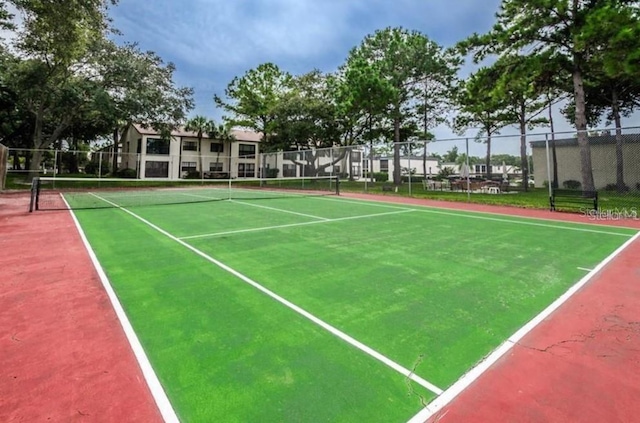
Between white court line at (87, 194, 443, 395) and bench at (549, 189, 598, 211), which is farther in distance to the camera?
bench at (549, 189, 598, 211)

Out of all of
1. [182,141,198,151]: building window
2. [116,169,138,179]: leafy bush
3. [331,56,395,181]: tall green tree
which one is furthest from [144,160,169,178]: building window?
[331,56,395,181]: tall green tree

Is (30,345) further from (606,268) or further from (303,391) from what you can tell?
(606,268)

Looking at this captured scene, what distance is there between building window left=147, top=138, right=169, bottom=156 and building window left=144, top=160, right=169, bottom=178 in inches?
49.1

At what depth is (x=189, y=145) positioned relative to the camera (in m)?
40.0

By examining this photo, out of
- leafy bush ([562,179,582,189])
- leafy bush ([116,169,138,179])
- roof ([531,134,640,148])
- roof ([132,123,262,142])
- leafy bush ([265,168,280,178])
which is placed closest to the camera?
roof ([531,134,640,148])

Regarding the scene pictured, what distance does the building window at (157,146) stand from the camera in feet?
121

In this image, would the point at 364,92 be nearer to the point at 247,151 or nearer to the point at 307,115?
the point at 307,115

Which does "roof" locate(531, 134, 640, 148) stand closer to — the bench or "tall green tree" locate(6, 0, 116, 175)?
the bench

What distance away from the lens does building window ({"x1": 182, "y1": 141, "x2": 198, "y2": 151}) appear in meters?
39.6

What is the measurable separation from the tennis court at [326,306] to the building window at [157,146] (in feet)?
108

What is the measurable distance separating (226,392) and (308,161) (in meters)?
23.2

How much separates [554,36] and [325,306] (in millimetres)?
18921

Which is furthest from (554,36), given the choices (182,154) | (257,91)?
(182,154)

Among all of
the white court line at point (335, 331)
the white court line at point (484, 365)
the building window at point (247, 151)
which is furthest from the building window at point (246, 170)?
the white court line at point (484, 365)
